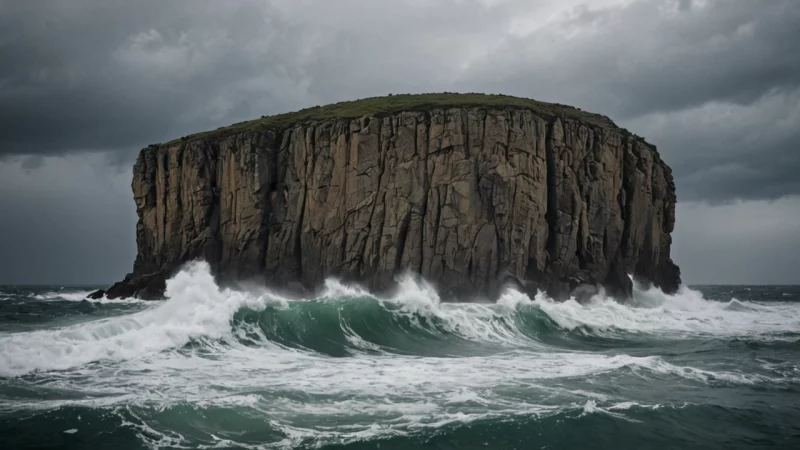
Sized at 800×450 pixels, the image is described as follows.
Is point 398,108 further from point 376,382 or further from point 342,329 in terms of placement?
point 376,382

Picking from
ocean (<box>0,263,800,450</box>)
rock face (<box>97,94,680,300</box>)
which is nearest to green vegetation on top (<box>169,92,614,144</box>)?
rock face (<box>97,94,680,300</box>)

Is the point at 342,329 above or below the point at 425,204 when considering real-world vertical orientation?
below

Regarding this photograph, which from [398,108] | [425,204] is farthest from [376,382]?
[398,108]

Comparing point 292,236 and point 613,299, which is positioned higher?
point 292,236

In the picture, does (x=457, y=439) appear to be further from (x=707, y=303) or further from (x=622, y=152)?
(x=707, y=303)

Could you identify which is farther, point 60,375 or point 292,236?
point 292,236

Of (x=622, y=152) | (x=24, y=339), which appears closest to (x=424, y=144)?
(x=622, y=152)
